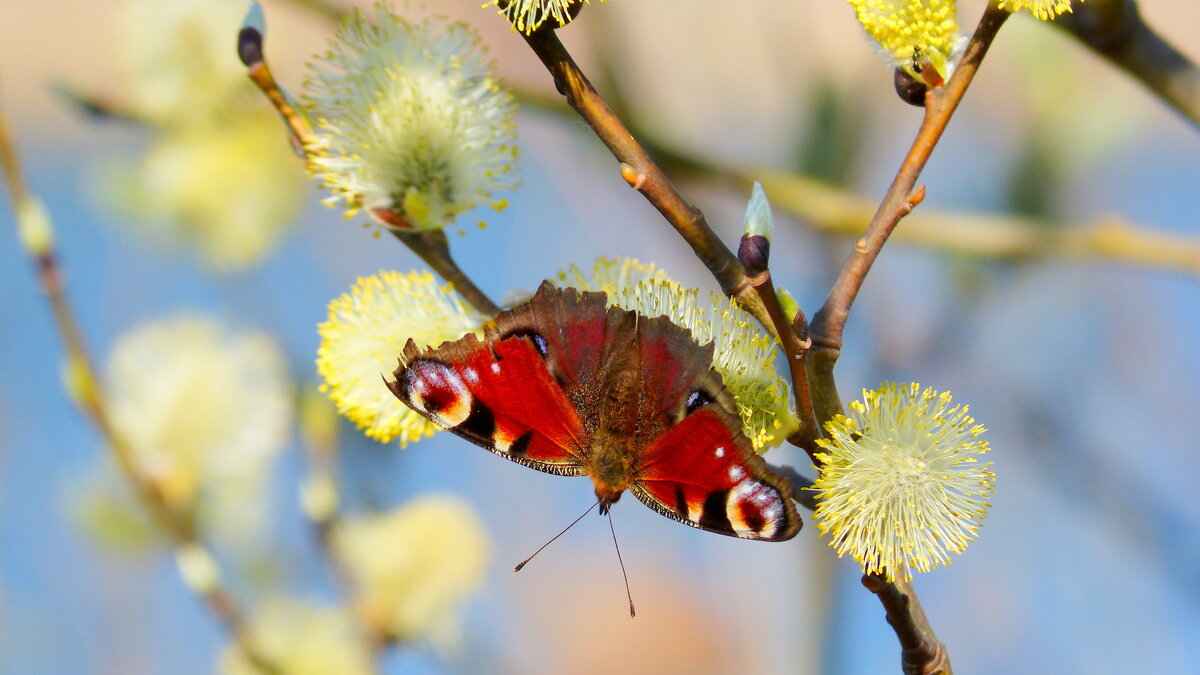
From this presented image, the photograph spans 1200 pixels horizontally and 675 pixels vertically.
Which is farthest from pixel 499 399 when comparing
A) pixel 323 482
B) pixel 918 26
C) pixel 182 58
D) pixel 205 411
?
pixel 182 58

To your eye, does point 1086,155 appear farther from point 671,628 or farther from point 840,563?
point 671,628

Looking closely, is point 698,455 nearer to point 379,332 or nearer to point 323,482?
point 379,332

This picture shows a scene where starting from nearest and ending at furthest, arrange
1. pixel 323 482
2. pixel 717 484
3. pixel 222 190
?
pixel 717 484 < pixel 323 482 < pixel 222 190

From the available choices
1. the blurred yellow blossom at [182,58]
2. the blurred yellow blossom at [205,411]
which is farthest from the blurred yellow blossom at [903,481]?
the blurred yellow blossom at [182,58]

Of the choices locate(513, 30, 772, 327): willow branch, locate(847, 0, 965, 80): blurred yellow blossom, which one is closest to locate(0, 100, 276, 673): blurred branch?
locate(513, 30, 772, 327): willow branch

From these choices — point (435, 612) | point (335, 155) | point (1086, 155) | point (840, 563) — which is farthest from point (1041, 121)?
point (335, 155)

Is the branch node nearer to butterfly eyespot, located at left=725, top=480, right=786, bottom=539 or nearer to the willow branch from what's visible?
the willow branch

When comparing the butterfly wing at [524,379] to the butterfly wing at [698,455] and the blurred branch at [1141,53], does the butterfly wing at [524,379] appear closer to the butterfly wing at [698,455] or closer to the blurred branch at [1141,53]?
the butterfly wing at [698,455]
